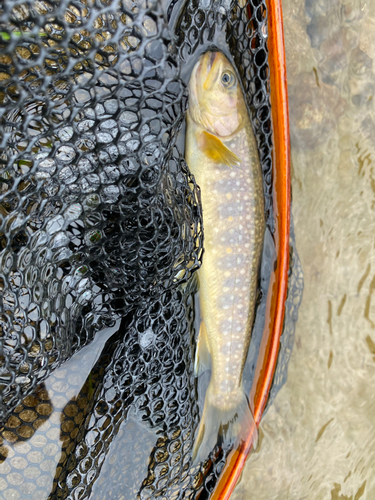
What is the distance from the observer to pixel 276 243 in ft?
5.82

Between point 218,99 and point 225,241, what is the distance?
2.07 feet

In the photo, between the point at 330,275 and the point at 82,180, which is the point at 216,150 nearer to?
the point at 82,180

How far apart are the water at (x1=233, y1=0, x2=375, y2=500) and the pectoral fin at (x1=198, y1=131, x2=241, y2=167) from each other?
53cm

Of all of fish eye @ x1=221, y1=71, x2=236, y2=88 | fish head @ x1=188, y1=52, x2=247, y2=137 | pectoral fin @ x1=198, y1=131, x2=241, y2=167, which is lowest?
pectoral fin @ x1=198, y1=131, x2=241, y2=167

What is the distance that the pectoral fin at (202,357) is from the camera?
1.71 metres

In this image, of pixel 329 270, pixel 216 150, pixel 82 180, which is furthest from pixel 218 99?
pixel 329 270

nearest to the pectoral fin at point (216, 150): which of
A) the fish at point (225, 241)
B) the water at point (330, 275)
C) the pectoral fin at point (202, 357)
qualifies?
the fish at point (225, 241)

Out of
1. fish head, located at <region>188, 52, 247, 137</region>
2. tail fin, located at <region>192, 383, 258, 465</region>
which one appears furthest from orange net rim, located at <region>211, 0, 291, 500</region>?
fish head, located at <region>188, 52, 247, 137</region>

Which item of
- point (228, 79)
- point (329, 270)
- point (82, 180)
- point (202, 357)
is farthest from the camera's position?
point (329, 270)

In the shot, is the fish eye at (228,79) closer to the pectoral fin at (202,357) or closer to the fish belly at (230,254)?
the fish belly at (230,254)

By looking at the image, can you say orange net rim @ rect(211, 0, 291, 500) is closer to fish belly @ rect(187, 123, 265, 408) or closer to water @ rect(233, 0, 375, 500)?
fish belly @ rect(187, 123, 265, 408)

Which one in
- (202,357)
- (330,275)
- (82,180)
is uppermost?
(82,180)

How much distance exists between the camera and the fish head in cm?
157

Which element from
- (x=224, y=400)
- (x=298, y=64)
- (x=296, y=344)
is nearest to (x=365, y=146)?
(x=298, y=64)
